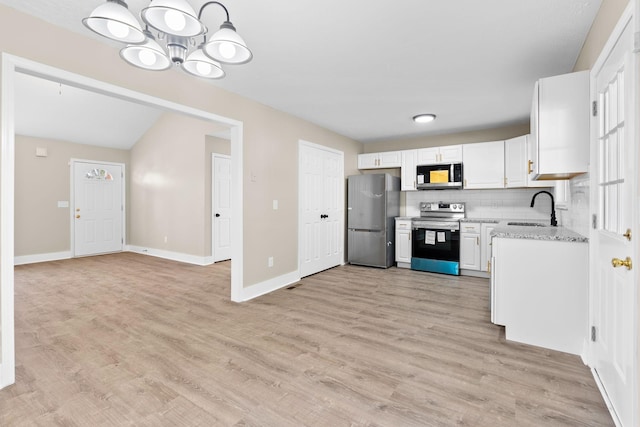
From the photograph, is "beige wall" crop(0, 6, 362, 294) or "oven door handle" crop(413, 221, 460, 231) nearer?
"beige wall" crop(0, 6, 362, 294)

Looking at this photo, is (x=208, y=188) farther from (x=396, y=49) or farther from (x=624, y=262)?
(x=624, y=262)

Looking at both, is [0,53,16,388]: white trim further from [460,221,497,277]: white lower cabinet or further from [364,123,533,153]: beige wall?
[364,123,533,153]: beige wall

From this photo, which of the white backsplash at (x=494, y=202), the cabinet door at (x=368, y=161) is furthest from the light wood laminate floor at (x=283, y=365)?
the cabinet door at (x=368, y=161)

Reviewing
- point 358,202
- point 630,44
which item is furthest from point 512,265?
point 358,202

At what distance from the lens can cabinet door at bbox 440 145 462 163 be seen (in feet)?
16.5

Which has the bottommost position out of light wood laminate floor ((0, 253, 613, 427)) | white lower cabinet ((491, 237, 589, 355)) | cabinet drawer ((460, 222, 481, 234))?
light wood laminate floor ((0, 253, 613, 427))

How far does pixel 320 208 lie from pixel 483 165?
273 centimetres

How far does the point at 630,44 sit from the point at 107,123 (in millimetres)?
7600

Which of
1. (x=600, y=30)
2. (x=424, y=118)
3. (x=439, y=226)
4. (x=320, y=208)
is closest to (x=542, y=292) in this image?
(x=600, y=30)

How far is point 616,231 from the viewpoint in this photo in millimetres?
1611

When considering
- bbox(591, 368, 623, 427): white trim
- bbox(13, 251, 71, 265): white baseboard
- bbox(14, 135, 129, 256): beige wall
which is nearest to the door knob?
bbox(591, 368, 623, 427): white trim

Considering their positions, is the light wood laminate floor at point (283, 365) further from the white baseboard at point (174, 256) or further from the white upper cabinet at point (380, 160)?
the white upper cabinet at point (380, 160)

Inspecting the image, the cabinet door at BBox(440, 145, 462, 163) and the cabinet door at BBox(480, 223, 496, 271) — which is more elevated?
the cabinet door at BBox(440, 145, 462, 163)

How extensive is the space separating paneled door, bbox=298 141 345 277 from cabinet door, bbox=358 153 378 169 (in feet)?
2.03
